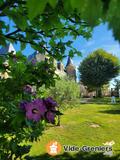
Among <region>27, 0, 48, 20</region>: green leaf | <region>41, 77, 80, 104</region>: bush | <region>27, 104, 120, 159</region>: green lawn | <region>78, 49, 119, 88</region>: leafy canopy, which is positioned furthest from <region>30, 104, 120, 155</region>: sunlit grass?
<region>78, 49, 119, 88</region>: leafy canopy

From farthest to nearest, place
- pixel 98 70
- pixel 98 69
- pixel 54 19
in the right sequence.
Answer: pixel 98 69 → pixel 98 70 → pixel 54 19

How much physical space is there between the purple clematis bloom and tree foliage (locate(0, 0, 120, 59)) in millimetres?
1031

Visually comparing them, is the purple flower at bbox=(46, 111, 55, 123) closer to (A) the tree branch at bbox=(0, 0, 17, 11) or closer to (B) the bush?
(A) the tree branch at bbox=(0, 0, 17, 11)

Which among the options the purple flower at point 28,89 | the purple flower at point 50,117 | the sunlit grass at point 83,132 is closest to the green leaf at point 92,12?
the purple flower at point 50,117

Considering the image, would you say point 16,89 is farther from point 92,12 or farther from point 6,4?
point 92,12

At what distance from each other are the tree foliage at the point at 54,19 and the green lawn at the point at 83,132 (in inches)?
871

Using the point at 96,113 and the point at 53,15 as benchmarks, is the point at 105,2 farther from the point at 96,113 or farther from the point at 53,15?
the point at 96,113

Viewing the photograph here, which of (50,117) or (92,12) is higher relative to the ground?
(92,12)

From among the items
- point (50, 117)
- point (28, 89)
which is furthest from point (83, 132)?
point (50, 117)

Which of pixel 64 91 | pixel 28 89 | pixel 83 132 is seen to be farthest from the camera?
pixel 64 91

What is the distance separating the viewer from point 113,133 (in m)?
39.2

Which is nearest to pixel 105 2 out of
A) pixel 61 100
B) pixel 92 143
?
pixel 92 143

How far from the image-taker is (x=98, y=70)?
105250 millimetres

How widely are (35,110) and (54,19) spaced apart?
1.36 metres
